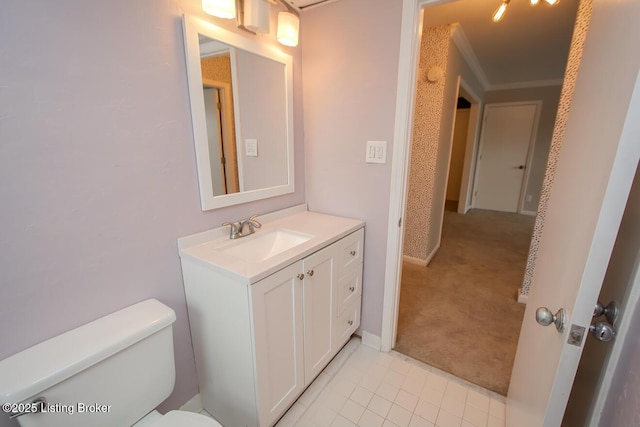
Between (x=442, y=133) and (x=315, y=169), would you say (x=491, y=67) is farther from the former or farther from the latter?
(x=315, y=169)

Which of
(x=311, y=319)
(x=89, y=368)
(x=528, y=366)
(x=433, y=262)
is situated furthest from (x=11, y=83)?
(x=433, y=262)

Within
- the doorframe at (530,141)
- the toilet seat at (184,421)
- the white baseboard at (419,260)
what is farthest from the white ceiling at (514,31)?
the white baseboard at (419,260)

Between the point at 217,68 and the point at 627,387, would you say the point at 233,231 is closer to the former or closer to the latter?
the point at 217,68

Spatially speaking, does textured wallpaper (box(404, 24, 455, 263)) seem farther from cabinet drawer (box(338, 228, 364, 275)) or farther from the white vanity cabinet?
the white vanity cabinet

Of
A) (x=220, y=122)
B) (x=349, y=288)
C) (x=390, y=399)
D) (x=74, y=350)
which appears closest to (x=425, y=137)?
(x=349, y=288)

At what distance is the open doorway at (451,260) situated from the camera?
180 cm

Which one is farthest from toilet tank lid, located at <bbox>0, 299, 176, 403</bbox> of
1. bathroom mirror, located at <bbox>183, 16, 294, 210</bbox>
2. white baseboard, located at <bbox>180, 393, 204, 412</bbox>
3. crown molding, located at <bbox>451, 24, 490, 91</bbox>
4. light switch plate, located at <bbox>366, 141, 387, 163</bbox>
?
crown molding, located at <bbox>451, 24, 490, 91</bbox>

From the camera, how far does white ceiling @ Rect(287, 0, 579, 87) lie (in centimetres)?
211

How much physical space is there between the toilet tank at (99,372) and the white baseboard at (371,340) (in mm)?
1208

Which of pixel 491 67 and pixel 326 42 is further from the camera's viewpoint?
pixel 491 67

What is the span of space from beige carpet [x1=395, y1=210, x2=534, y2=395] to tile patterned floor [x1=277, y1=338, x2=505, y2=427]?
0.37 ft

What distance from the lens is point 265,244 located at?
1.51 m

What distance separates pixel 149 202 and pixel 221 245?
0.36 m

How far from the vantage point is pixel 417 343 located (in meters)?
1.84
